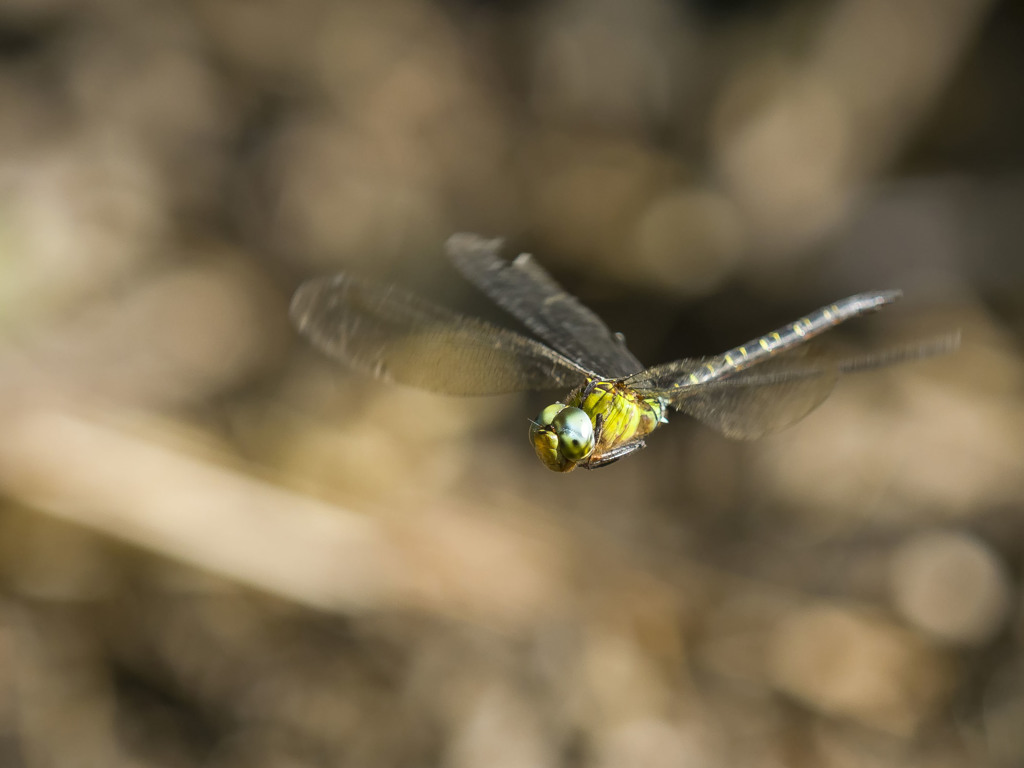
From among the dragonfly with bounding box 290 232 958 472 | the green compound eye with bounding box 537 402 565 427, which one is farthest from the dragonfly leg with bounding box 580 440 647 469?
the green compound eye with bounding box 537 402 565 427

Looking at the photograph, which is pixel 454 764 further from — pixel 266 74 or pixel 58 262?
pixel 266 74

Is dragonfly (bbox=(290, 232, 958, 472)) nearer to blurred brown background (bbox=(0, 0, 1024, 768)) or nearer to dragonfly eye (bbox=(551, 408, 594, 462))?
dragonfly eye (bbox=(551, 408, 594, 462))

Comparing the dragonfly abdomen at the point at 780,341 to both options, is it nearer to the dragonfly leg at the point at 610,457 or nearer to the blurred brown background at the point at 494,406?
the dragonfly leg at the point at 610,457

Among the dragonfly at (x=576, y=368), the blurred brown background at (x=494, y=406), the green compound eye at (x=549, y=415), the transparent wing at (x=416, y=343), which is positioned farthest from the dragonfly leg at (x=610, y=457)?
the blurred brown background at (x=494, y=406)

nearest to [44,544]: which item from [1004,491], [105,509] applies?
[105,509]

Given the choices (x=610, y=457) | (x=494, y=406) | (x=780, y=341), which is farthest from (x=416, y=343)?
(x=494, y=406)

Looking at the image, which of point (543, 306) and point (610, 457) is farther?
point (543, 306)

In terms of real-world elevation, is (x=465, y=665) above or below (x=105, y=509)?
below

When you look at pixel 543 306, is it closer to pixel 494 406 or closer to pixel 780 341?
pixel 780 341
